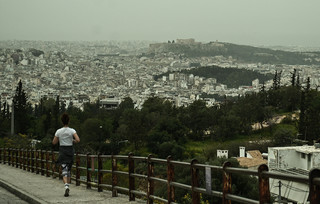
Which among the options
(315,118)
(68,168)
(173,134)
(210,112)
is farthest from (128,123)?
(68,168)

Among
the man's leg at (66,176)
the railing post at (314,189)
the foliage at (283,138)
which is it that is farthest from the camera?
the foliage at (283,138)

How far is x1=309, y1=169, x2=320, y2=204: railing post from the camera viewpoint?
5078 mm

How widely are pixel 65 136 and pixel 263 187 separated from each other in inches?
218

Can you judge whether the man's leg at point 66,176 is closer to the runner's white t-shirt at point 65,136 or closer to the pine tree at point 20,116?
the runner's white t-shirt at point 65,136

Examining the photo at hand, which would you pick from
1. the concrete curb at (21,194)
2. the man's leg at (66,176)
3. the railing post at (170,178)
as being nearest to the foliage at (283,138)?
the concrete curb at (21,194)

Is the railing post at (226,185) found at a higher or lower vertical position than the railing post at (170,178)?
higher

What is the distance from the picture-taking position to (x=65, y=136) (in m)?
10.8

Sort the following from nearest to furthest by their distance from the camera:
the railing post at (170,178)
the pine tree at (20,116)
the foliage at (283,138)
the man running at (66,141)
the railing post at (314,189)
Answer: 1. the railing post at (314,189)
2. the railing post at (170,178)
3. the man running at (66,141)
4. the foliage at (283,138)
5. the pine tree at (20,116)

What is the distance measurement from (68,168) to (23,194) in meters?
0.97

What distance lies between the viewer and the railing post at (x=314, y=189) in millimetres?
5078

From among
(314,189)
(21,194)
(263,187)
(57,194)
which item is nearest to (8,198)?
(21,194)

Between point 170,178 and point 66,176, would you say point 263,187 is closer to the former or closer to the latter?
point 170,178

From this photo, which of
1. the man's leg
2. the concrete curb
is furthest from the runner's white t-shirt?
the concrete curb

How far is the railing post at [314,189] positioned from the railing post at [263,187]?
3.13ft
